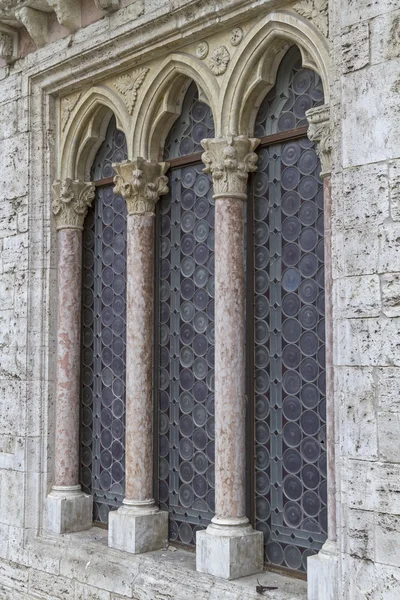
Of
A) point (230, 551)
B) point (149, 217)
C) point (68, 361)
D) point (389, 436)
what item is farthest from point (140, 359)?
point (389, 436)

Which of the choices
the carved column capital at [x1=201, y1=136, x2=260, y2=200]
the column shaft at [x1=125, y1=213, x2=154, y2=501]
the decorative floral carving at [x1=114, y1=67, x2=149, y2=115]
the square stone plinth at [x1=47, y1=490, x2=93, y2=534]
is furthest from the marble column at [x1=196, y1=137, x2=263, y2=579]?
the square stone plinth at [x1=47, y1=490, x2=93, y2=534]

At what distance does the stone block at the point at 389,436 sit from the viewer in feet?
11.8

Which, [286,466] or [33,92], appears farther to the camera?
[33,92]

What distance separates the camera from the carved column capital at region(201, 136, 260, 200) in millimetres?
4777

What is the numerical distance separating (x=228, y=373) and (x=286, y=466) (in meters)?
0.62

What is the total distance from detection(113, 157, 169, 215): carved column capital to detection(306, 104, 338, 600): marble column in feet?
Answer: 4.46

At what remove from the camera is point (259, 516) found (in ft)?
15.5

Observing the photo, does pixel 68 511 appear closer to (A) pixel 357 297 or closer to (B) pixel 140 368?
(B) pixel 140 368

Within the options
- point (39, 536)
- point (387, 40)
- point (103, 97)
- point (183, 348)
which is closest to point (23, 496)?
point (39, 536)

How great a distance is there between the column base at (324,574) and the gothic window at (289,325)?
30 cm

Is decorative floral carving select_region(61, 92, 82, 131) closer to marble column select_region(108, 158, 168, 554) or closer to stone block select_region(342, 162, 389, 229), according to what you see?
marble column select_region(108, 158, 168, 554)

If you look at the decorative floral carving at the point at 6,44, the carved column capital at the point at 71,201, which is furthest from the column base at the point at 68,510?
the decorative floral carving at the point at 6,44

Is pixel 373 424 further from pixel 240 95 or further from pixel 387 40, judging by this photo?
pixel 240 95

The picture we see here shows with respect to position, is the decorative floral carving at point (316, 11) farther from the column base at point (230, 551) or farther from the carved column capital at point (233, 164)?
the column base at point (230, 551)
